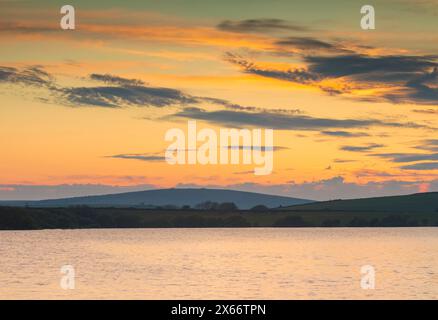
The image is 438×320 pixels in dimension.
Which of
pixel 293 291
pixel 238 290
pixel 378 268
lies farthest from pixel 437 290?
pixel 378 268

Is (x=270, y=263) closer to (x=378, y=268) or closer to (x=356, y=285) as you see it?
(x=378, y=268)

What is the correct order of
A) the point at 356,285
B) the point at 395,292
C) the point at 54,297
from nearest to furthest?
the point at 54,297
the point at 395,292
the point at 356,285

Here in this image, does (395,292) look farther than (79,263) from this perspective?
No

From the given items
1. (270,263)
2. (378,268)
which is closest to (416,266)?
(378,268)

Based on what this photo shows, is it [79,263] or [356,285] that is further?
[79,263]

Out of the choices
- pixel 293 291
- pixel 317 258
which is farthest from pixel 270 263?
pixel 293 291

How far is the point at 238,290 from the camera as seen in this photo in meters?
74.9

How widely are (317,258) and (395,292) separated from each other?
5582cm

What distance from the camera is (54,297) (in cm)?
6750
